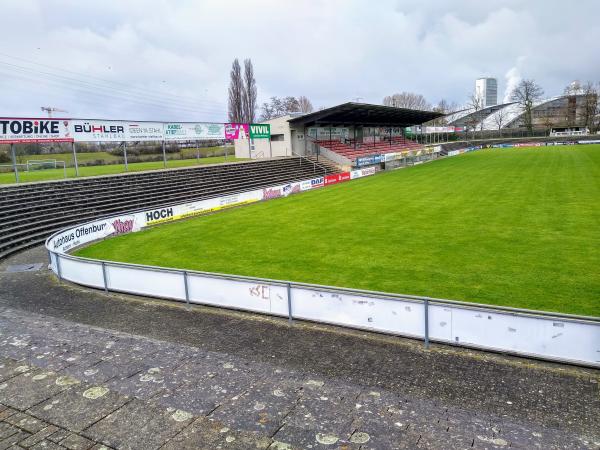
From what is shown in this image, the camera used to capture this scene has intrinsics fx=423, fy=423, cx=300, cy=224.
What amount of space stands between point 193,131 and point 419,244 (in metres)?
25.8

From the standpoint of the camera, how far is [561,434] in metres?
→ 5.22

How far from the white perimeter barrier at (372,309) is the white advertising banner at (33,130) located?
15.7 m

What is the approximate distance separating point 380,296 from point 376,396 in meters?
2.17

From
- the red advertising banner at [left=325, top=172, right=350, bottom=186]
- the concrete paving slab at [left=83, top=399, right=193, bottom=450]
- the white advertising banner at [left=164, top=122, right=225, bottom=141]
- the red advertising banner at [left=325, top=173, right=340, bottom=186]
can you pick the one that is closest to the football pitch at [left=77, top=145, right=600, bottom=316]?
the concrete paving slab at [left=83, top=399, right=193, bottom=450]

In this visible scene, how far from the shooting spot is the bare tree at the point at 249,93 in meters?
77.1

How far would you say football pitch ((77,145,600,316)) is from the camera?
1127cm

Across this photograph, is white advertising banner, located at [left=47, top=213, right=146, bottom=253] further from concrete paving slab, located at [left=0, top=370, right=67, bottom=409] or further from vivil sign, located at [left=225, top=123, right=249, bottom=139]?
vivil sign, located at [left=225, top=123, right=249, bottom=139]

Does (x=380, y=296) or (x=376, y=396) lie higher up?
(x=380, y=296)

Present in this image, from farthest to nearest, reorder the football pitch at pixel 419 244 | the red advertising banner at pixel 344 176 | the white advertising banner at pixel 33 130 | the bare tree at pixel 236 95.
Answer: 1. the bare tree at pixel 236 95
2. the red advertising banner at pixel 344 176
3. the white advertising banner at pixel 33 130
4. the football pitch at pixel 419 244

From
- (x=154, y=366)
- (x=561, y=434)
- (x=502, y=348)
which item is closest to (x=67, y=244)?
(x=154, y=366)

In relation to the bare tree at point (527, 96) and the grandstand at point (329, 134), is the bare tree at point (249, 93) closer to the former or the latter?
the grandstand at point (329, 134)

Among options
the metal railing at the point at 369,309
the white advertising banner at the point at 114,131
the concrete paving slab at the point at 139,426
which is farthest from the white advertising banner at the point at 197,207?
the concrete paving slab at the point at 139,426

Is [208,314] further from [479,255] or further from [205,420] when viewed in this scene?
[479,255]

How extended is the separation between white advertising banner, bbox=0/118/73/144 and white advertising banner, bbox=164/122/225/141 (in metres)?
8.27
